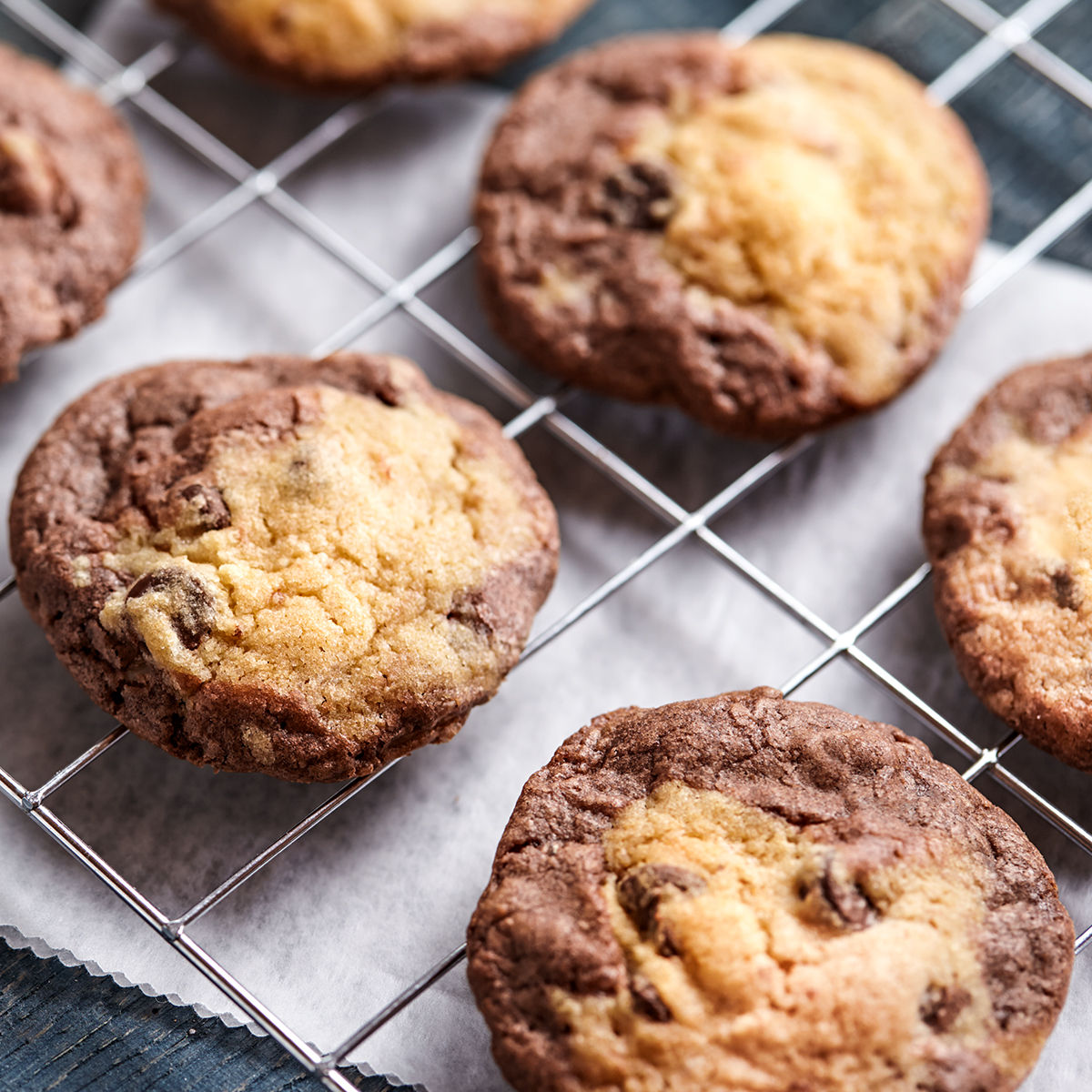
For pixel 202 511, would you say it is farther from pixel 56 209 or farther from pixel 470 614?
pixel 56 209

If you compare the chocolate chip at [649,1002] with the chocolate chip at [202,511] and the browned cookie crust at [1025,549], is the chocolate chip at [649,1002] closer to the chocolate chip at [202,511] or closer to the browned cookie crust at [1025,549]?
the browned cookie crust at [1025,549]

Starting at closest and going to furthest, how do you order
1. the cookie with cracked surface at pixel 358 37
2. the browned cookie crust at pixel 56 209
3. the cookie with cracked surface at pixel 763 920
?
the cookie with cracked surface at pixel 763 920 → the browned cookie crust at pixel 56 209 → the cookie with cracked surface at pixel 358 37

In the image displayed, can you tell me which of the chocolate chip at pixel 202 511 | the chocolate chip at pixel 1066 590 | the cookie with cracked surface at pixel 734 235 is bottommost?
the chocolate chip at pixel 1066 590

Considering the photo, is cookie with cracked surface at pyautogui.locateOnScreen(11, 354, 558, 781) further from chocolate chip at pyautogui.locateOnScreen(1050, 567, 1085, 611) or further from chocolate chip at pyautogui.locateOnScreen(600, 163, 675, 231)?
chocolate chip at pyautogui.locateOnScreen(1050, 567, 1085, 611)

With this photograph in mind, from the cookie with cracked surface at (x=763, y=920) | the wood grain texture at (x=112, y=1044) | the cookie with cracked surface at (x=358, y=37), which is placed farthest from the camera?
the cookie with cracked surface at (x=358, y=37)

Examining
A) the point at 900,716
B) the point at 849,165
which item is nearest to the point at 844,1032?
the point at 900,716

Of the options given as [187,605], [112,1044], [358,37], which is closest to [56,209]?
[358,37]

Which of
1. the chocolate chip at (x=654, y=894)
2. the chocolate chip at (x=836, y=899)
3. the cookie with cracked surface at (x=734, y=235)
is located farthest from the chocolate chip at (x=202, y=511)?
the chocolate chip at (x=836, y=899)

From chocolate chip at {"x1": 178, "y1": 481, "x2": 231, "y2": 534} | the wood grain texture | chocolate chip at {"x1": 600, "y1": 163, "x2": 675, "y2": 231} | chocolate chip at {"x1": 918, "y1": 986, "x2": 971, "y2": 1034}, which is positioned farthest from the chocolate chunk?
chocolate chip at {"x1": 918, "y1": 986, "x2": 971, "y2": 1034}
